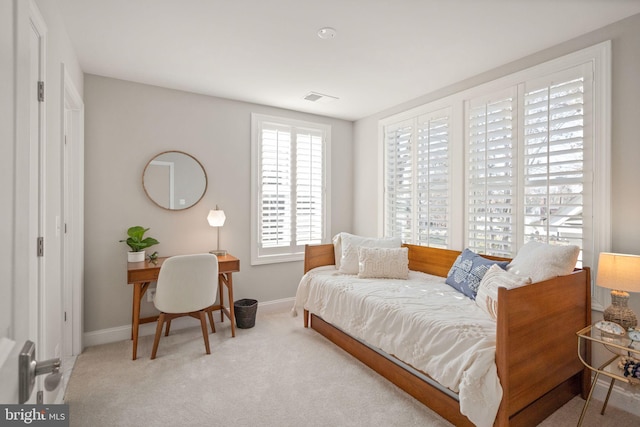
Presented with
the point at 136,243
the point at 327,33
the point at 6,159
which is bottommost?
the point at 136,243

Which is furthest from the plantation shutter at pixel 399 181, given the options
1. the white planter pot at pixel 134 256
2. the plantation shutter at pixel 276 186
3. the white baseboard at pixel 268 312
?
the white planter pot at pixel 134 256

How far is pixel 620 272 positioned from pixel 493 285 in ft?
2.21

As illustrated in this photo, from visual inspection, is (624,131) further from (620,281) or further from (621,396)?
(621,396)

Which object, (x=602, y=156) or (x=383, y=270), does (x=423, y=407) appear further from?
(x=602, y=156)

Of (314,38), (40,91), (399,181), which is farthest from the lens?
(399,181)

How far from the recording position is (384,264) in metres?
3.19

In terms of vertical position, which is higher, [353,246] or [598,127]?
[598,127]

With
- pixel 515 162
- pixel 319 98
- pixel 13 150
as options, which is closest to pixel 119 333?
pixel 13 150

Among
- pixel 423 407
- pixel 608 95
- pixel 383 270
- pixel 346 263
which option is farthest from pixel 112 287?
pixel 608 95

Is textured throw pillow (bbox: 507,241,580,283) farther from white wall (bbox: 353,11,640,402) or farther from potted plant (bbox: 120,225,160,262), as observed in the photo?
potted plant (bbox: 120,225,160,262)

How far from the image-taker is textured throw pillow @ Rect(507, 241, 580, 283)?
206 centimetres

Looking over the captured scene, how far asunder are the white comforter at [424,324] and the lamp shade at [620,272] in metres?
0.71

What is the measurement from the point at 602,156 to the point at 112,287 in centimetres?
419

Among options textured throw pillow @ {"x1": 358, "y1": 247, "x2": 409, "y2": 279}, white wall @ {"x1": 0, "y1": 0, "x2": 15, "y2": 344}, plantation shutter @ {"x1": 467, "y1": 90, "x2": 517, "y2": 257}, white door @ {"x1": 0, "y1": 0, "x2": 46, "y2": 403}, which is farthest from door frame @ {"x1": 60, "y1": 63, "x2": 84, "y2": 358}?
plantation shutter @ {"x1": 467, "y1": 90, "x2": 517, "y2": 257}
